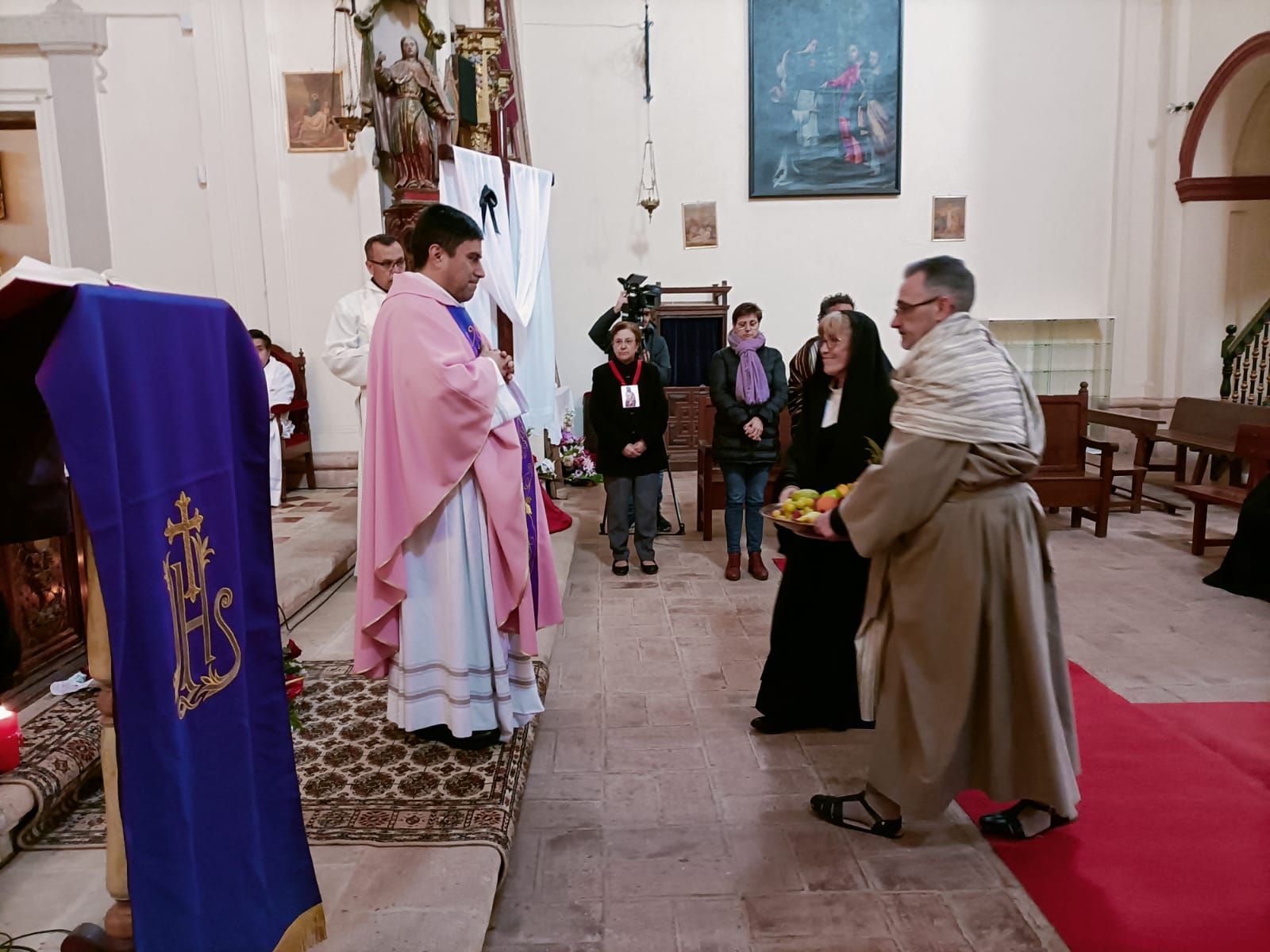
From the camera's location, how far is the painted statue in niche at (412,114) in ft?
18.7

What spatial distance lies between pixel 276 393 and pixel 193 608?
18.5 feet

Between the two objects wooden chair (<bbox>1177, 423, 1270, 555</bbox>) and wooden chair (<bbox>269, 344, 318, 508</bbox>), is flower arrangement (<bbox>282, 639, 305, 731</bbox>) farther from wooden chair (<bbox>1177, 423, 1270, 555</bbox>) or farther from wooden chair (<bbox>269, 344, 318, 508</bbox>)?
wooden chair (<bbox>1177, 423, 1270, 555</bbox>)

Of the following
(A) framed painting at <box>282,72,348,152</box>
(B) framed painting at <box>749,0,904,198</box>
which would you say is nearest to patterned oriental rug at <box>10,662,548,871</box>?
(A) framed painting at <box>282,72,348,152</box>

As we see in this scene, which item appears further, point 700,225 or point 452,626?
point 700,225

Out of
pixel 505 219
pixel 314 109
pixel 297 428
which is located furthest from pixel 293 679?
pixel 314 109

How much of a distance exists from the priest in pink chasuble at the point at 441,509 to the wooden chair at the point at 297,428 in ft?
14.2

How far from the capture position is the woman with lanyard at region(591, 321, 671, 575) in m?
5.71

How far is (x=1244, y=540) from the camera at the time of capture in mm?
5305

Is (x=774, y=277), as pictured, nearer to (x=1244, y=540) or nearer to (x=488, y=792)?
(x=1244, y=540)

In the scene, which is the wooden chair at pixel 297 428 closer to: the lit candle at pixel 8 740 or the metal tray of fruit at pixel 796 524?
the lit candle at pixel 8 740

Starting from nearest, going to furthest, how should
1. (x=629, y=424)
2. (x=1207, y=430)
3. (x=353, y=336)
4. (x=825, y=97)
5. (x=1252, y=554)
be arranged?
(x=353, y=336) → (x=1252, y=554) → (x=629, y=424) → (x=1207, y=430) → (x=825, y=97)

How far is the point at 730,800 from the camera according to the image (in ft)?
9.84

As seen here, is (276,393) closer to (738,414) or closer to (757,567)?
(738,414)

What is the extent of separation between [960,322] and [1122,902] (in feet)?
5.37
